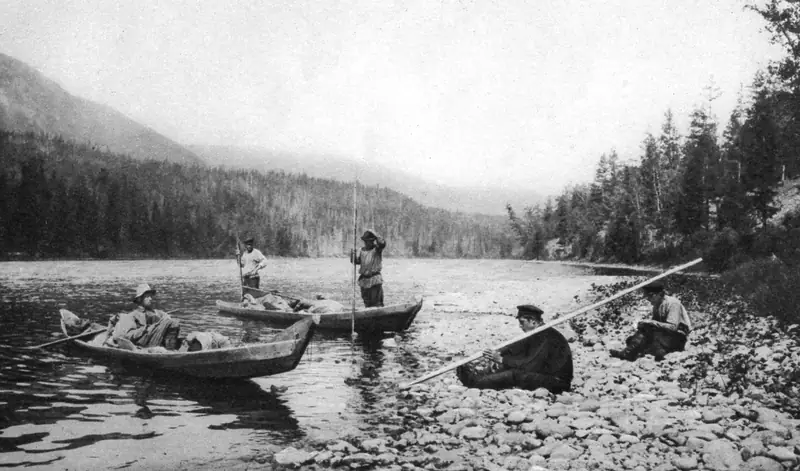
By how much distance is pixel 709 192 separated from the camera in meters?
48.2

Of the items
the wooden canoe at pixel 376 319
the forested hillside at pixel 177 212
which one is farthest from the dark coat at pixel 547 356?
the forested hillside at pixel 177 212

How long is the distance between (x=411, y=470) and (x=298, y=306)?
12.8m

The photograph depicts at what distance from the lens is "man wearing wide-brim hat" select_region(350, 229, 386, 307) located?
14.7m

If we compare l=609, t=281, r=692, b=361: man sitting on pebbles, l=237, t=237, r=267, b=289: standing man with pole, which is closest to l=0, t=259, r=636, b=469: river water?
l=609, t=281, r=692, b=361: man sitting on pebbles

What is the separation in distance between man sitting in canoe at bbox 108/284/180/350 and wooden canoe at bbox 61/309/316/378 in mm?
561

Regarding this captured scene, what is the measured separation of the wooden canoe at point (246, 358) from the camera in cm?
900

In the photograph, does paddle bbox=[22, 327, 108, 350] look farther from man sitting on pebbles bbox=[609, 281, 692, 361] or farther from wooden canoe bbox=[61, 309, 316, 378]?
man sitting on pebbles bbox=[609, 281, 692, 361]

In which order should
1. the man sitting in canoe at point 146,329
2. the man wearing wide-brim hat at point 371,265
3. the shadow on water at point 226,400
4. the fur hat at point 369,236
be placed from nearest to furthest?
the shadow on water at point 226,400, the man sitting in canoe at point 146,329, the fur hat at point 369,236, the man wearing wide-brim hat at point 371,265

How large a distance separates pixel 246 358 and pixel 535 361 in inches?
186

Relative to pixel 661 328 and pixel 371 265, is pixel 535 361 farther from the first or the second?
pixel 371 265

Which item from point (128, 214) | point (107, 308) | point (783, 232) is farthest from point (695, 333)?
point (128, 214)

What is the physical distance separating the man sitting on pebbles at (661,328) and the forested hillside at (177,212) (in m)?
72.4

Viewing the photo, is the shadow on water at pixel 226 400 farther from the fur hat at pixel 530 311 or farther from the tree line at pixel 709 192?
the tree line at pixel 709 192

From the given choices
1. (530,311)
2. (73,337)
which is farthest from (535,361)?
(73,337)
